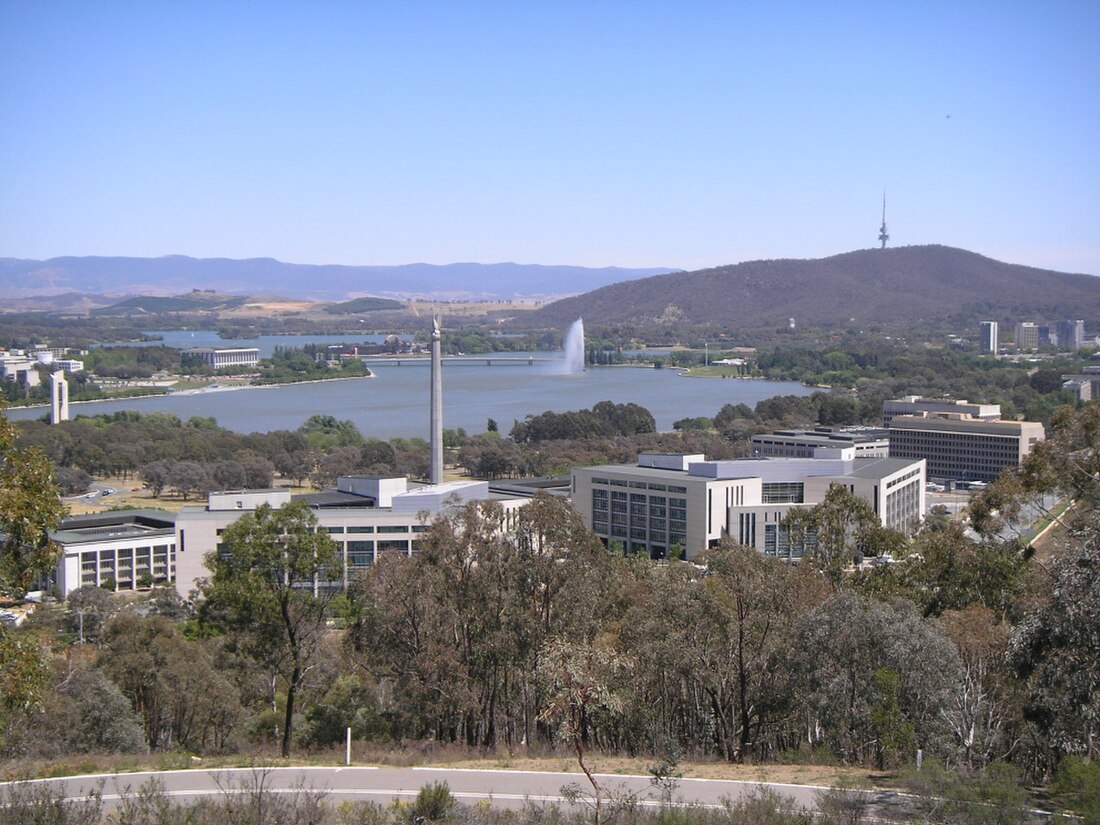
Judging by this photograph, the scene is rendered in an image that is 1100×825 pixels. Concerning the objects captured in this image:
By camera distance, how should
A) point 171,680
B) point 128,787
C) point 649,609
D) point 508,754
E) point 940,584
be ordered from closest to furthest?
point 128,787 < point 508,754 < point 649,609 < point 171,680 < point 940,584

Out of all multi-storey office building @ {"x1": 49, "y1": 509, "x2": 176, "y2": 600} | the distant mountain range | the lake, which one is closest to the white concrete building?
the lake

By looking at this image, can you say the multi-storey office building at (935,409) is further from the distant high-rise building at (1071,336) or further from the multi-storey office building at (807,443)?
the distant high-rise building at (1071,336)

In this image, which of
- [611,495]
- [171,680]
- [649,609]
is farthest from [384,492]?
[649,609]

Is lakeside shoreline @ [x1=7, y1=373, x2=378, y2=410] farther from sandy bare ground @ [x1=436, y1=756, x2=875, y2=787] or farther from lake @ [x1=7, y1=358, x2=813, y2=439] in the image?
sandy bare ground @ [x1=436, y1=756, x2=875, y2=787]

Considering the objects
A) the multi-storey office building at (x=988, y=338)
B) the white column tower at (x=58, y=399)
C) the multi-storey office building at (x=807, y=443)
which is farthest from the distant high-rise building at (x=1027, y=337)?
the white column tower at (x=58, y=399)

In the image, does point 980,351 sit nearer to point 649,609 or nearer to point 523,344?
point 523,344

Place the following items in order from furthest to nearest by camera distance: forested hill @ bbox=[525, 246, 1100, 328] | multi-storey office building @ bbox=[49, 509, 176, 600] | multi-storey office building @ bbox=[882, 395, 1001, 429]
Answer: forested hill @ bbox=[525, 246, 1100, 328] → multi-storey office building @ bbox=[882, 395, 1001, 429] → multi-storey office building @ bbox=[49, 509, 176, 600]

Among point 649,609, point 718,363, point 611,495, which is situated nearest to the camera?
point 649,609

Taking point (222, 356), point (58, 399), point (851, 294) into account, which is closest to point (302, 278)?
point (851, 294)
